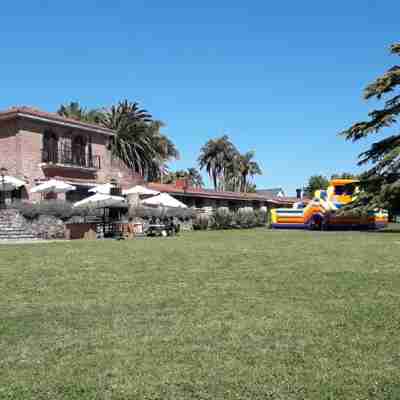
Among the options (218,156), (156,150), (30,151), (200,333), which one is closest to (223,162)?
(218,156)

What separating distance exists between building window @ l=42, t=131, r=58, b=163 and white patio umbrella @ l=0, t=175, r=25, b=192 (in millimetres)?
2955

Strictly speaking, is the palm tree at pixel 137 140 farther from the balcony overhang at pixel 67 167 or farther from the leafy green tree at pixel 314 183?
the leafy green tree at pixel 314 183

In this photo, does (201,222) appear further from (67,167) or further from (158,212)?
(67,167)

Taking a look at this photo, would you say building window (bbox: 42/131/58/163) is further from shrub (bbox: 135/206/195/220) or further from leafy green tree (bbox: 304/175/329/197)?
leafy green tree (bbox: 304/175/329/197)

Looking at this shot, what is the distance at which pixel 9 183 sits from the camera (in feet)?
86.8

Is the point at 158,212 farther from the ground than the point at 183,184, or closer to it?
closer to it

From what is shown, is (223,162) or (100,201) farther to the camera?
(223,162)

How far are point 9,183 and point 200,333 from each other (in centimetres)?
2395

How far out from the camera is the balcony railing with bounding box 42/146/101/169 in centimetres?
3008

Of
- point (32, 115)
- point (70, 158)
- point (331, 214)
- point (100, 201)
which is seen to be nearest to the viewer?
point (100, 201)

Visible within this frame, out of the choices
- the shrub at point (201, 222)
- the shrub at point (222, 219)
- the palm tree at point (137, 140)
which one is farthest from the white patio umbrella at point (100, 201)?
the palm tree at point (137, 140)

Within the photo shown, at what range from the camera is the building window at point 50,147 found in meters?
29.7

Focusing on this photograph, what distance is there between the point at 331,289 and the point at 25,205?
18821 mm

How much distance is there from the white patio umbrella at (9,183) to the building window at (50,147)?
2.96 meters
